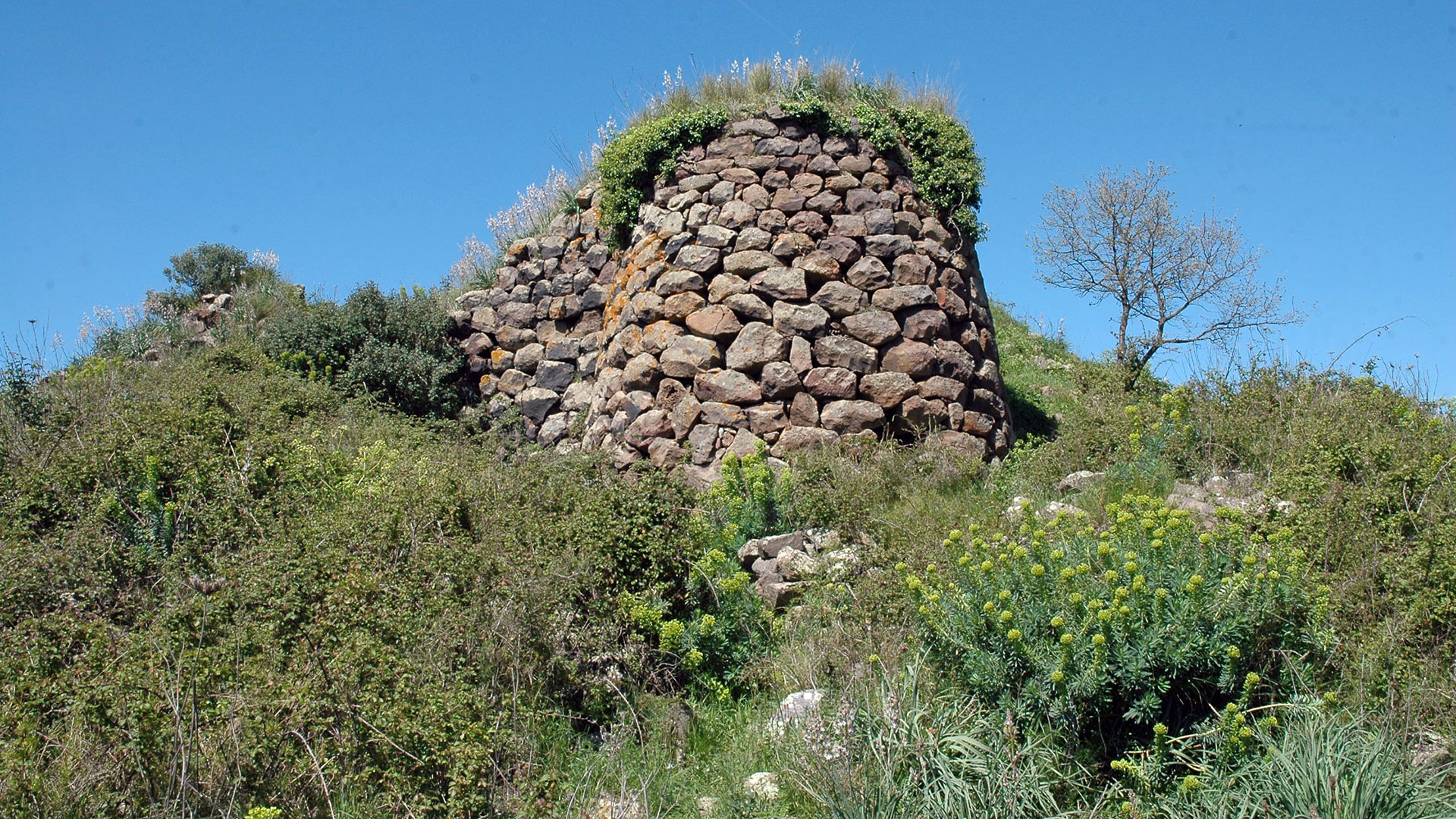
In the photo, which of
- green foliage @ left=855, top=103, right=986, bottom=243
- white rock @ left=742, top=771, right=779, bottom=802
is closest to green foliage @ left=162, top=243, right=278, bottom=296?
green foliage @ left=855, top=103, right=986, bottom=243

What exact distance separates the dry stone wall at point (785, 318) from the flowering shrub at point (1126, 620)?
343 centimetres

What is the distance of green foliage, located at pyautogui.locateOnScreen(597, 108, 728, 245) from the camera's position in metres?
9.33

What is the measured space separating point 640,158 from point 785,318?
8.03 feet

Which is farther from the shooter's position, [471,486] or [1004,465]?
[1004,465]

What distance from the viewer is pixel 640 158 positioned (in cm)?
952

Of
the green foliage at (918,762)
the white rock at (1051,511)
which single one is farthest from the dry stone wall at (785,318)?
the green foliage at (918,762)

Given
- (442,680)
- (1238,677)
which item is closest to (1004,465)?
(1238,677)

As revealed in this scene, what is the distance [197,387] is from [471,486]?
2.98 m

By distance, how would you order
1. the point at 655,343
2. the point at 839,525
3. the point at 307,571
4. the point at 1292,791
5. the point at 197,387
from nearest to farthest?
the point at 1292,791 < the point at 307,571 < the point at 839,525 < the point at 197,387 < the point at 655,343

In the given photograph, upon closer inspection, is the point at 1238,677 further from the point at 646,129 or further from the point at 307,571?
the point at 646,129

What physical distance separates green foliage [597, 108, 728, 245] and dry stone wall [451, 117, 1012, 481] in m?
0.15

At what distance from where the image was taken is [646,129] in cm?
958

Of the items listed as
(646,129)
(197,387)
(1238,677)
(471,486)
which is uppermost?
(646,129)

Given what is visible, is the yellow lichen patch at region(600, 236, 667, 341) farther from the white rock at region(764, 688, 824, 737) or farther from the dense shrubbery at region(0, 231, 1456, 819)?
the white rock at region(764, 688, 824, 737)
